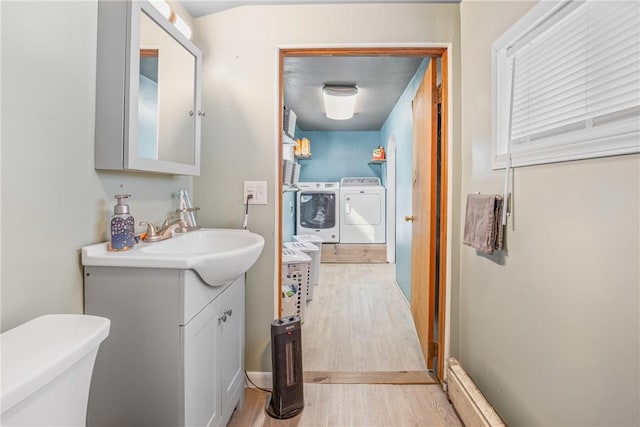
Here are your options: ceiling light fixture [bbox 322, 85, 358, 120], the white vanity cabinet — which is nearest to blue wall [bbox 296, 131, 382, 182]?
ceiling light fixture [bbox 322, 85, 358, 120]

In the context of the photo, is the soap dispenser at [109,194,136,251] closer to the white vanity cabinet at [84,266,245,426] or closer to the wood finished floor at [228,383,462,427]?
the white vanity cabinet at [84,266,245,426]

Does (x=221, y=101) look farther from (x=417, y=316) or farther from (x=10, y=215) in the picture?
(x=417, y=316)

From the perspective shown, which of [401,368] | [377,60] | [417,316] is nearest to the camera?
[401,368]

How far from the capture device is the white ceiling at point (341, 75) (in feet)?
5.82

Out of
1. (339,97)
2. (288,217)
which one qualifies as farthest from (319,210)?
(339,97)

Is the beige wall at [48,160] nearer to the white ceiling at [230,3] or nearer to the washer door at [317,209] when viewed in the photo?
the white ceiling at [230,3]

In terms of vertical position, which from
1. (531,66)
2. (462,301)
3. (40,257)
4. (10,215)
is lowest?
(462,301)

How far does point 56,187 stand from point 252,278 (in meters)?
1.06

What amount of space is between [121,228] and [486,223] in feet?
4.60

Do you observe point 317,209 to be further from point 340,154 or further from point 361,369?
point 361,369

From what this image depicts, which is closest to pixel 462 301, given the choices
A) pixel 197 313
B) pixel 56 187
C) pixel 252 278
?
pixel 252 278

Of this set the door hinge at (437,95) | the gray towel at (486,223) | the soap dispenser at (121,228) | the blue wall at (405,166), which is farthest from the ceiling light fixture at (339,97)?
the soap dispenser at (121,228)

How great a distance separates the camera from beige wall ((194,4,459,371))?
178 cm

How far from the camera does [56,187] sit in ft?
3.27
